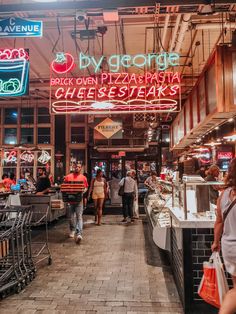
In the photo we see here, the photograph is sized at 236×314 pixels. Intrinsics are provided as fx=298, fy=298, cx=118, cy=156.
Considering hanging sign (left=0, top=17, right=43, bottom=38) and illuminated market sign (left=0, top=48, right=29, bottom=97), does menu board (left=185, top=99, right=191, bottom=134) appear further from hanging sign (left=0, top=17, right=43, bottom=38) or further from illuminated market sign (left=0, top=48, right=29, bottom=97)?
hanging sign (left=0, top=17, right=43, bottom=38)

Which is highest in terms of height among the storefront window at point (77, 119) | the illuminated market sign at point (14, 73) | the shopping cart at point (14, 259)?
the storefront window at point (77, 119)

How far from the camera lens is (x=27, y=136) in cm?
1750

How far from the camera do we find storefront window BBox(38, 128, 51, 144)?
1727cm

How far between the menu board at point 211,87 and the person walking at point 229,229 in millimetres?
2653

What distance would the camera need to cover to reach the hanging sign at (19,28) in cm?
A: 479

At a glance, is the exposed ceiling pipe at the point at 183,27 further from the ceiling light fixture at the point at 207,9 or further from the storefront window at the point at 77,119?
the storefront window at the point at 77,119

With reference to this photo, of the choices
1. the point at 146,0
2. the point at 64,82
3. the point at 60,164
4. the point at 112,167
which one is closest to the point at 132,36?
the point at 64,82

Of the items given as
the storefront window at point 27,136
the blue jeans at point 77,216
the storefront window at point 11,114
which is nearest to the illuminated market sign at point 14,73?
the blue jeans at point 77,216

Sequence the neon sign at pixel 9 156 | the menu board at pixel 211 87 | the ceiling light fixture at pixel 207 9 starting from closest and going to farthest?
the ceiling light fixture at pixel 207 9 < the menu board at pixel 211 87 < the neon sign at pixel 9 156

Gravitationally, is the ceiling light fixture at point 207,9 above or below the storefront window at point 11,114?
below

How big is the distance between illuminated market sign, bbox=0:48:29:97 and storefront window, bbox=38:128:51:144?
1188 cm

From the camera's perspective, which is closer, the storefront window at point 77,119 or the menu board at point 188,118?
the menu board at point 188,118

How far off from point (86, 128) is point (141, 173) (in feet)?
13.4

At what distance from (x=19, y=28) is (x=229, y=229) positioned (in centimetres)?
433
